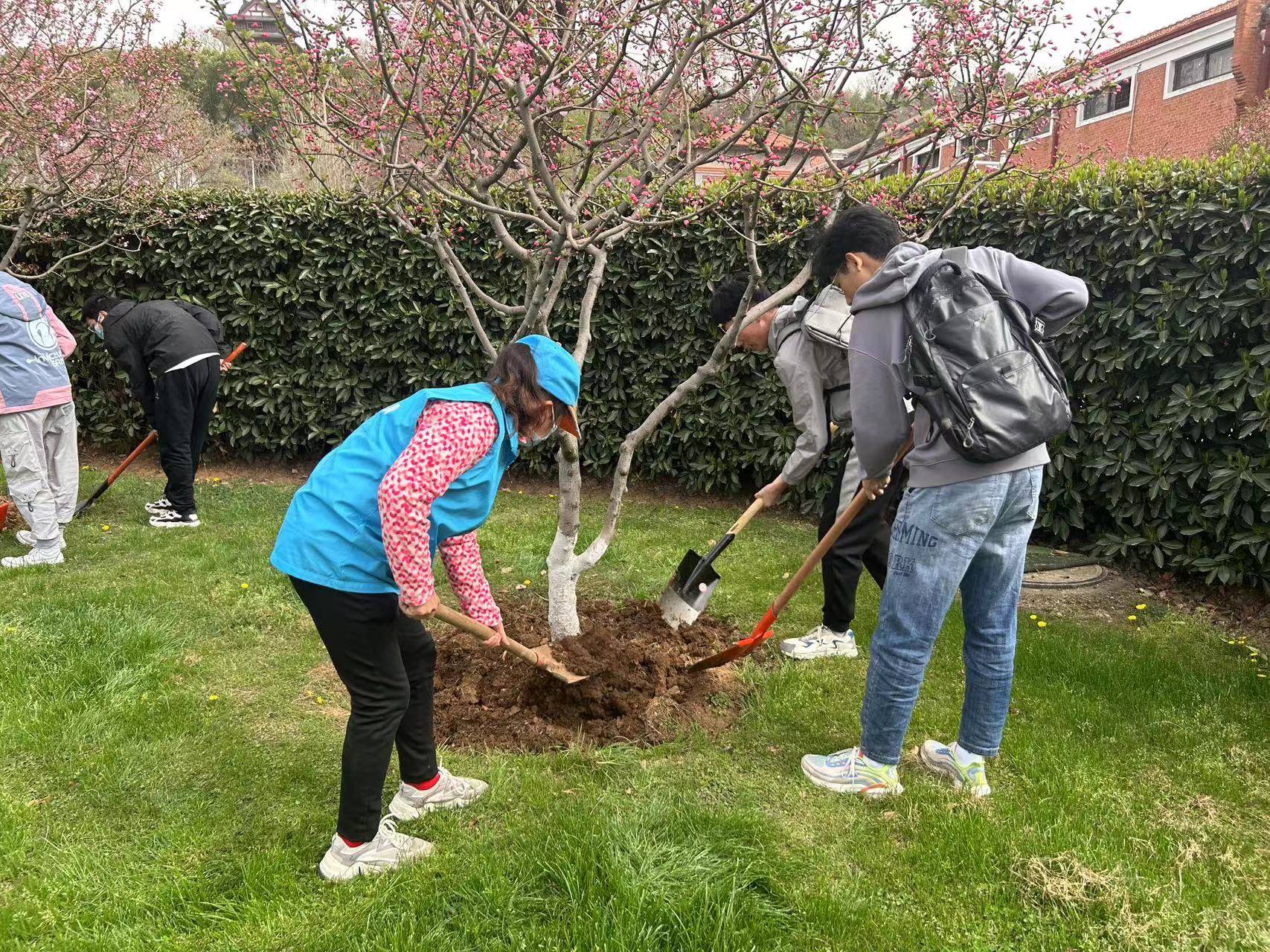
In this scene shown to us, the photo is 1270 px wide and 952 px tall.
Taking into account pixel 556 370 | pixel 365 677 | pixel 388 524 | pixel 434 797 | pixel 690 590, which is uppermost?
pixel 556 370

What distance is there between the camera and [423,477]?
81.0 inches

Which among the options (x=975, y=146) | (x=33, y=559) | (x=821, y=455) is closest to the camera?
(x=975, y=146)

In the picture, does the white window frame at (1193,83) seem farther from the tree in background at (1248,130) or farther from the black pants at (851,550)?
the black pants at (851,550)

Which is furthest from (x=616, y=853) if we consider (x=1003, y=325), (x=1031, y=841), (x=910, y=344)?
(x=1003, y=325)

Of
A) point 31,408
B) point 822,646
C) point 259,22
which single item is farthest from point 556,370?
point 31,408

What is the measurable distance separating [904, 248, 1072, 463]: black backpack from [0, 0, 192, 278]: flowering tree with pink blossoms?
645cm

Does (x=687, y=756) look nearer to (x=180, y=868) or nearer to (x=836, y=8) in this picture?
(x=180, y=868)

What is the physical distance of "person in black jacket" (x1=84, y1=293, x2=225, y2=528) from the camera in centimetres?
584

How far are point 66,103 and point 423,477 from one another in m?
7.21

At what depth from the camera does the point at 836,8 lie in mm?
3311

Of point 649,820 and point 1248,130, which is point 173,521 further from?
point 1248,130

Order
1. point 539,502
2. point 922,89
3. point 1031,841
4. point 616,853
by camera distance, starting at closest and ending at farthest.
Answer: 1. point 616,853
2. point 1031,841
3. point 922,89
4. point 539,502

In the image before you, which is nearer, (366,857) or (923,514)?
(366,857)

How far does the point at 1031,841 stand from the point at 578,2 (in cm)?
325
